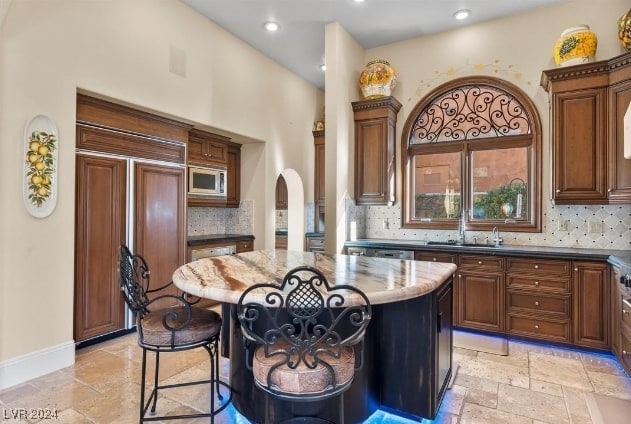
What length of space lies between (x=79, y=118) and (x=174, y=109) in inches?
37.0

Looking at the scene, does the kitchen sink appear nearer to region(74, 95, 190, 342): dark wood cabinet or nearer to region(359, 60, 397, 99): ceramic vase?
region(359, 60, 397, 99): ceramic vase

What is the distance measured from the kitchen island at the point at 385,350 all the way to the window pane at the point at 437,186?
2433 mm

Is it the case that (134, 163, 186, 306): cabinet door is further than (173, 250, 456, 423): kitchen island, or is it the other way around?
(134, 163, 186, 306): cabinet door

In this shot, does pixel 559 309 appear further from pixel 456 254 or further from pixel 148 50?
pixel 148 50

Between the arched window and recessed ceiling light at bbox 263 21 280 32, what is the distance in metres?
2.02

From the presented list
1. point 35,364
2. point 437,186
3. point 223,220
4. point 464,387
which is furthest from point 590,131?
point 35,364

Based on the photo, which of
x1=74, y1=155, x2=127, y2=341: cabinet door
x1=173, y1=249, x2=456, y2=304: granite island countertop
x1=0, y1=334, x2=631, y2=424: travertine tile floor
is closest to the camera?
x1=173, y1=249, x2=456, y2=304: granite island countertop

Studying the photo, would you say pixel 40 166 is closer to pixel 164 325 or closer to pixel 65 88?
pixel 65 88

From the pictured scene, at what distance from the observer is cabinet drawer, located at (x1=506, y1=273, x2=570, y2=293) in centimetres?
341

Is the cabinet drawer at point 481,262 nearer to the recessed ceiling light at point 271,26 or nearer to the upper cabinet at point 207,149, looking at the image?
the upper cabinet at point 207,149

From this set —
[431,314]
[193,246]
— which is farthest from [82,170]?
[431,314]

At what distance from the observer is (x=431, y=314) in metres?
2.09

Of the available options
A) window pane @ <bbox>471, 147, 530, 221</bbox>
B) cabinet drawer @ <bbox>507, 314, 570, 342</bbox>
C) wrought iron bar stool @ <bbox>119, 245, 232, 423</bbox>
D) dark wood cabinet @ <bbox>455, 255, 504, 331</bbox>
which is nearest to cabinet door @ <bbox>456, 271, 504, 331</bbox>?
dark wood cabinet @ <bbox>455, 255, 504, 331</bbox>

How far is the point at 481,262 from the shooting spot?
3746mm
